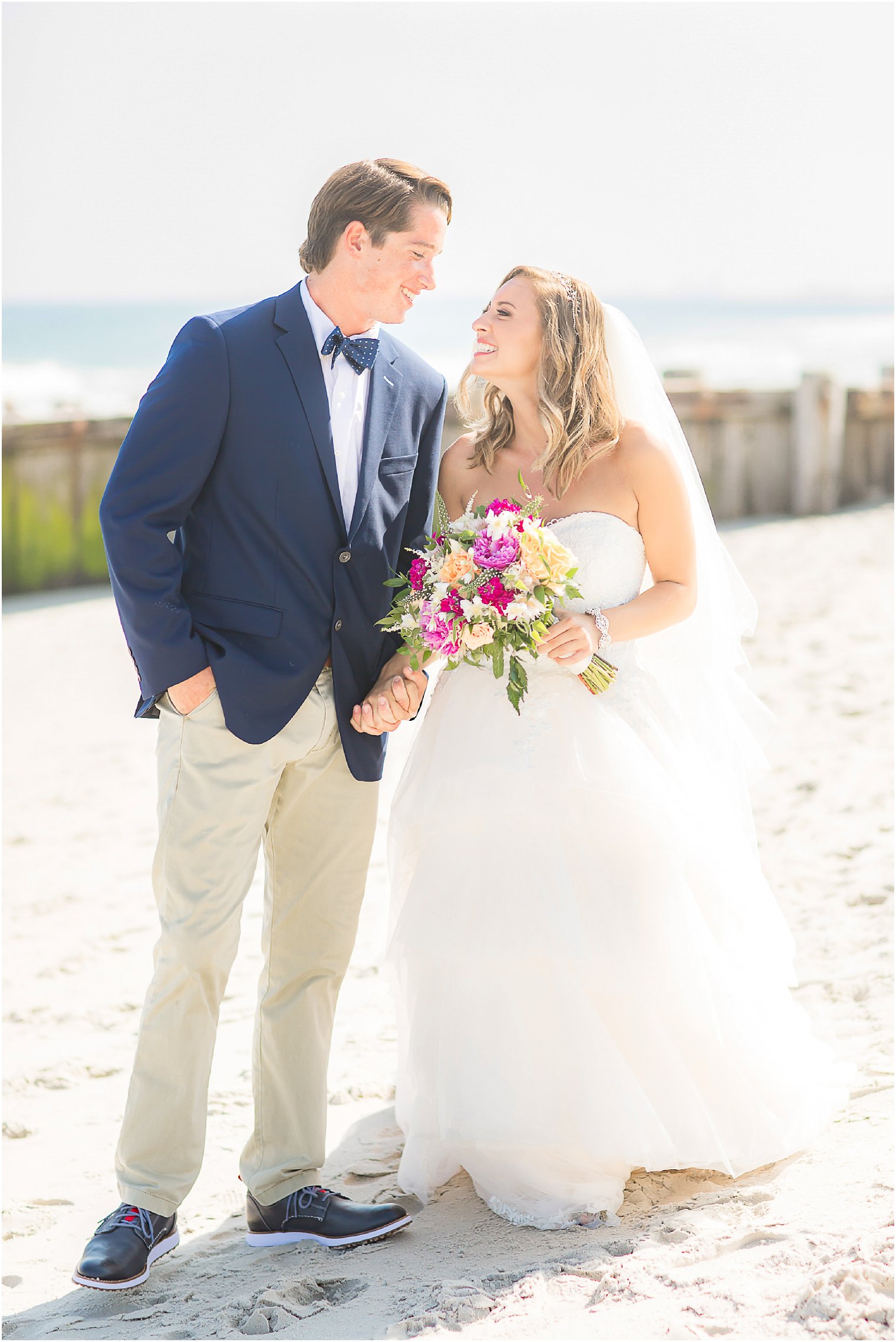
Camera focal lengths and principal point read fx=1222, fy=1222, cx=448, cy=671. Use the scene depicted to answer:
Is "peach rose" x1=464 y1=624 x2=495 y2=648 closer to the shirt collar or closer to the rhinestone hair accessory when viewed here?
the shirt collar

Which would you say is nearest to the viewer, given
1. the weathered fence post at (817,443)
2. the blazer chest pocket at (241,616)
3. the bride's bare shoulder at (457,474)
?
the blazer chest pocket at (241,616)

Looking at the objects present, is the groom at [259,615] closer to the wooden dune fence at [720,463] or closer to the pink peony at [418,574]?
the pink peony at [418,574]

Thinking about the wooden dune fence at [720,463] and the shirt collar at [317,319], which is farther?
the wooden dune fence at [720,463]

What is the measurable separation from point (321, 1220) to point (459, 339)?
4477cm

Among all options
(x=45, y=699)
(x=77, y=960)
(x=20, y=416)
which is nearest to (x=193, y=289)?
(x=20, y=416)

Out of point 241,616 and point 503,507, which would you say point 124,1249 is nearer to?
point 241,616

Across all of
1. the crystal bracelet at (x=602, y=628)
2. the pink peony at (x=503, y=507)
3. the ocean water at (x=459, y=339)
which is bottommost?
the ocean water at (x=459, y=339)

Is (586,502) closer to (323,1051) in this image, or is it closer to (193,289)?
(323,1051)

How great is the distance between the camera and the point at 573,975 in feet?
9.85

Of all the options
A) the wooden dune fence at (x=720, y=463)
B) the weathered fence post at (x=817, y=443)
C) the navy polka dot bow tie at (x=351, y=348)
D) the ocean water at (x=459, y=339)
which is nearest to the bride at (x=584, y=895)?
the navy polka dot bow tie at (x=351, y=348)

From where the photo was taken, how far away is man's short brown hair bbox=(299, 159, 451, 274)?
2.93m

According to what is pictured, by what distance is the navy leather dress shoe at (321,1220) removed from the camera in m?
3.03

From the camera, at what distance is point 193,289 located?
6038 centimetres

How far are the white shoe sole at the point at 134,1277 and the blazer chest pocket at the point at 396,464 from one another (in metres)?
1.95
